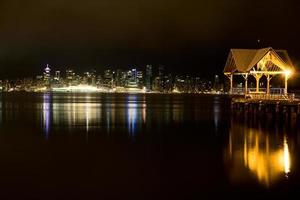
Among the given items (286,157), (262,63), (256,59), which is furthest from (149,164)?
(262,63)

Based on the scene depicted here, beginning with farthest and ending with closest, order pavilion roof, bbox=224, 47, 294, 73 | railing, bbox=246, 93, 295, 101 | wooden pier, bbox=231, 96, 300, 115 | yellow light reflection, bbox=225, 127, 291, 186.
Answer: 1. pavilion roof, bbox=224, 47, 294, 73
2. railing, bbox=246, 93, 295, 101
3. wooden pier, bbox=231, 96, 300, 115
4. yellow light reflection, bbox=225, 127, 291, 186

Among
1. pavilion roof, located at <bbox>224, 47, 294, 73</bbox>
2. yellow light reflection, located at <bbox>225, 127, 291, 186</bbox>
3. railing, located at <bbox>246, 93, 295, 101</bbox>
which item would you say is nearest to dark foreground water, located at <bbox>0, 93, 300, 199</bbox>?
yellow light reflection, located at <bbox>225, 127, 291, 186</bbox>

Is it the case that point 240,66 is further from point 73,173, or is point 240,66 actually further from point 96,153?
point 73,173

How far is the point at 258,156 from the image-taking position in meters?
24.3

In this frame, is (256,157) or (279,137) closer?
(256,157)

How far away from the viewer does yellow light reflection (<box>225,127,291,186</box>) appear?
64.9ft

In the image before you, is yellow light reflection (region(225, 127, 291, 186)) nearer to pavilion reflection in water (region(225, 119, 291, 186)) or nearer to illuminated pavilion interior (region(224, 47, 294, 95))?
pavilion reflection in water (region(225, 119, 291, 186))

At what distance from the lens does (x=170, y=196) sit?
16.6 meters

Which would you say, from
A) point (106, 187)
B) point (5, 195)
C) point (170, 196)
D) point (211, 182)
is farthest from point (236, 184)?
point (5, 195)

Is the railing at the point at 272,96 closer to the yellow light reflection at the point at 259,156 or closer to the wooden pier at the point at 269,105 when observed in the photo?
the wooden pier at the point at 269,105

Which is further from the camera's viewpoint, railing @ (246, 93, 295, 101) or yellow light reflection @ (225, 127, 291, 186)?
railing @ (246, 93, 295, 101)

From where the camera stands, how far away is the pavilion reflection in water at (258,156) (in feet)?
64.1

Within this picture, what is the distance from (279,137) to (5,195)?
1998 cm

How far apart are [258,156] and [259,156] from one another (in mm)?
47
